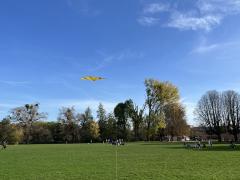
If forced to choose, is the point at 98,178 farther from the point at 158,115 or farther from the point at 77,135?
the point at 77,135

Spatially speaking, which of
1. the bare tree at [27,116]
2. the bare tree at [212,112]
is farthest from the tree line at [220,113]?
the bare tree at [27,116]

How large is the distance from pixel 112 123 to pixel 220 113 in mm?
43924

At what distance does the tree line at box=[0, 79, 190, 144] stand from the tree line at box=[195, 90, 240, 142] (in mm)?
6789

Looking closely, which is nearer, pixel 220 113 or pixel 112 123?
pixel 220 113

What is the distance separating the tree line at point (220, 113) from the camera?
10412 cm

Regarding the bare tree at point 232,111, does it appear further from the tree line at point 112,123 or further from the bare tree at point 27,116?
the bare tree at point 27,116

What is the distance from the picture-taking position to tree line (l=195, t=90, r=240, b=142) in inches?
4099

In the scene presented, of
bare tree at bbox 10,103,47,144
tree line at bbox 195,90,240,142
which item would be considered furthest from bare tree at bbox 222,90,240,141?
bare tree at bbox 10,103,47,144

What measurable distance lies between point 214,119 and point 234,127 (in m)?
5.97

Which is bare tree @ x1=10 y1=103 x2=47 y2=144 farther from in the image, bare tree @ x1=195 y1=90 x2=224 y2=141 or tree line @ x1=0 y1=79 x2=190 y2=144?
bare tree @ x1=195 y1=90 x2=224 y2=141

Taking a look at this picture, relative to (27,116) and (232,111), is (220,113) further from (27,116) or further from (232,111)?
(27,116)

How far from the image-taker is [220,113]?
105938mm

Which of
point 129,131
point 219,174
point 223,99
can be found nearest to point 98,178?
point 219,174

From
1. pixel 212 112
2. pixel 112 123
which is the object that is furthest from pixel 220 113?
pixel 112 123
